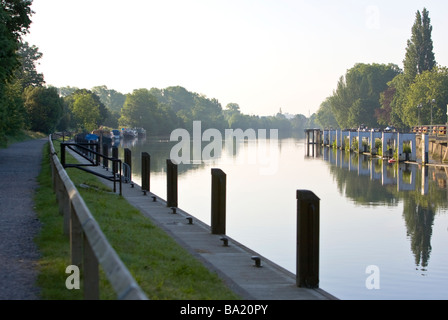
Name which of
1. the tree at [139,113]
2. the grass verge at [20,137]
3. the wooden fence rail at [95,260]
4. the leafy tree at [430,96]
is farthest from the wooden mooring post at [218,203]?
the tree at [139,113]

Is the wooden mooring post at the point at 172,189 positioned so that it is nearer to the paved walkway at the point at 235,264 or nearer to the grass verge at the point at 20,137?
the paved walkway at the point at 235,264

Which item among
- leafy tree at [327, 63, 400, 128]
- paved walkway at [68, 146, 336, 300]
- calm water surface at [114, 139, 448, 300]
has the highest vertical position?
leafy tree at [327, 63, 400, 128]

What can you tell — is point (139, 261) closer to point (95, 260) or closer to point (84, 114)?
point (95, 260)

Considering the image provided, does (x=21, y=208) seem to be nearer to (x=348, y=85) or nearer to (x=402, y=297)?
(x=402, y=297)

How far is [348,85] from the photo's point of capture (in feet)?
524

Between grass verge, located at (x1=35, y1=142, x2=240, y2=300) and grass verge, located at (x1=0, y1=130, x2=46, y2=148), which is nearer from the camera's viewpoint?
grass verge, located at (x1=35, y1=142, x2=240, y2=300)

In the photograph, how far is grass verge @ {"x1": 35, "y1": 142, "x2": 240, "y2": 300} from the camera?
873 centimetres

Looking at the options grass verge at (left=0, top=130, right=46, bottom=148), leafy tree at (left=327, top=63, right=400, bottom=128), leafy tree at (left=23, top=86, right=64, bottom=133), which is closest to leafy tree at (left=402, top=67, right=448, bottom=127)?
leafy tree at (left=327, top=63, right=400, bottom=128)

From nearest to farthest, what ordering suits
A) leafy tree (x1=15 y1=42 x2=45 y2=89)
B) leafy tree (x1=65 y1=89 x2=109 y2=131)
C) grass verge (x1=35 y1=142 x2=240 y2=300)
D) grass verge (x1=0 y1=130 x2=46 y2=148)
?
1. grass verge (x1=35 y1=142 x2=240 y2=300)
2. grass verge (x1=0 y1=130 x2=46 y2=148)
3. leafy tree (x1=15 y1=42 x2=45 y2=89)
4. leafy tree (x1=65 y1=89 x2=109 y2=131)

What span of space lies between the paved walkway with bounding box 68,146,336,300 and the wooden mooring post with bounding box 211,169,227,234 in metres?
0.29

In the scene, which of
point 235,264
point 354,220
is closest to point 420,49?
point 354,220

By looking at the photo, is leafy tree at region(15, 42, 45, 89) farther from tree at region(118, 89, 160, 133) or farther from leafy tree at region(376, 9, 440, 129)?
leafy tree at region(376, 9, 440, 129)
